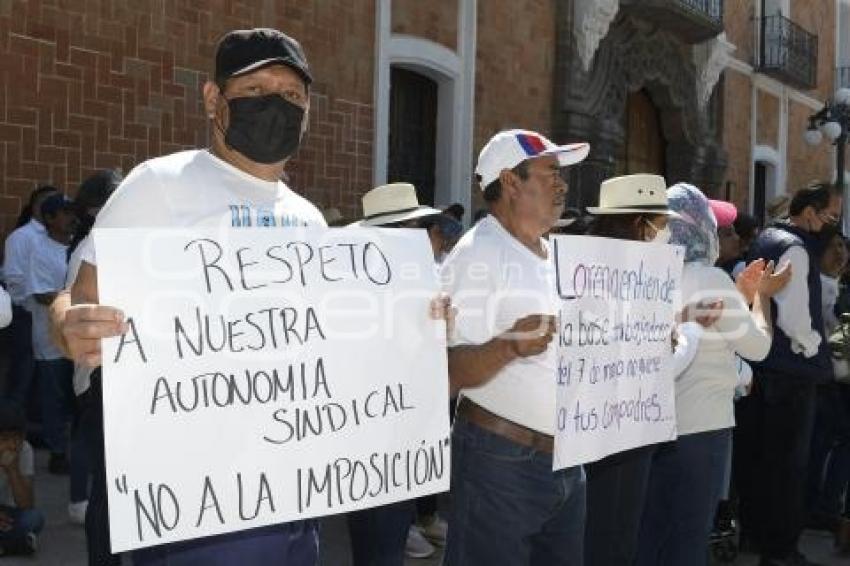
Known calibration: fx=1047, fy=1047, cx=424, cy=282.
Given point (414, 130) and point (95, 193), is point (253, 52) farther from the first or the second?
point (414, 130)

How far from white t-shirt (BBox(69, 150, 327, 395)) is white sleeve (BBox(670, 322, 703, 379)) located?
1.84 metres

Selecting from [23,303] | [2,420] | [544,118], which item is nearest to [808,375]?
[2,420]

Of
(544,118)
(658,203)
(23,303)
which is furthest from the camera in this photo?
(544,118)

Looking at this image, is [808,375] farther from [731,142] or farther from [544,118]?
[731,142]

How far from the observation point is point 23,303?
262 inches

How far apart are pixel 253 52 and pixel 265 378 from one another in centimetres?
76

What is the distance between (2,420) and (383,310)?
9.05ft

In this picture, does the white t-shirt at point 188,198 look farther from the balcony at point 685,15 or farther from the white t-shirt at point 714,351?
the balcony at point 685,15

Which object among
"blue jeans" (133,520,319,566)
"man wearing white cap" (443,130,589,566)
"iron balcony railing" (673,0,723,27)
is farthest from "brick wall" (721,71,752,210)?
"blue jeans" (133,520,319,566)

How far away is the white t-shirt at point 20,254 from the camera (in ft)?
21.4

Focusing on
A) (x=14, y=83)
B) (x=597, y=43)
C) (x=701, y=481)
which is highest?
(x=597, y=43)

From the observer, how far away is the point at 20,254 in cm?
655

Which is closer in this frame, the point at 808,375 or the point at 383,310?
the point at 383,310

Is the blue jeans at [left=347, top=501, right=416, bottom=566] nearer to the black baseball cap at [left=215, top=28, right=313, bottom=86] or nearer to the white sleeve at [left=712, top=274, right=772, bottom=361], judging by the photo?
the white sleeve at [left=712, top=274, right=772, bottom=361]
